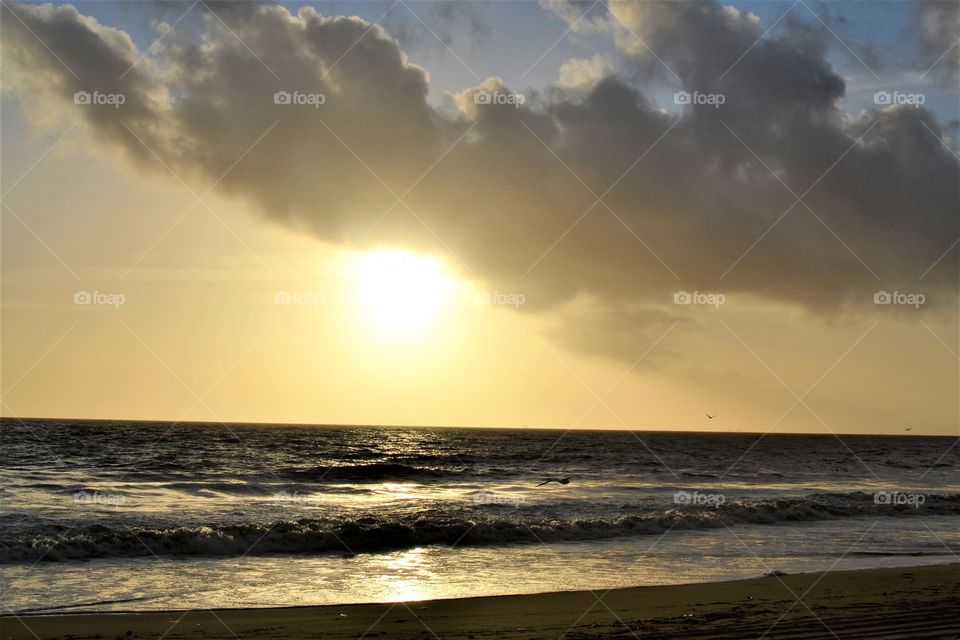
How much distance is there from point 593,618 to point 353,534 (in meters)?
10.7

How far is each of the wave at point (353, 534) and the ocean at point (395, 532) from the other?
0.20ft

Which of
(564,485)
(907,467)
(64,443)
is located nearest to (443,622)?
(564,485)

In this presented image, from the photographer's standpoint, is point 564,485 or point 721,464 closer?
point 564,485

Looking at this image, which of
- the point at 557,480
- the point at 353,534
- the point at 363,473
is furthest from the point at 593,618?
the point at 363,473

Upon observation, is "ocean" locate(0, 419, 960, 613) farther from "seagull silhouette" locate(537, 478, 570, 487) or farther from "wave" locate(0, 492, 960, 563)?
"seagull silhouette" locate(537, 478, 570, 487)

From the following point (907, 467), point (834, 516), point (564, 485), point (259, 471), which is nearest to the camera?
point (834, 516)

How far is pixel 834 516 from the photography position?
1128 inches

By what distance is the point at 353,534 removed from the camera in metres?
20.8

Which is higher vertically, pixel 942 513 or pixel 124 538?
pixel 942 513

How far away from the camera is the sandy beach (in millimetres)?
10414

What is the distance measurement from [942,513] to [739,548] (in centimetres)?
1390

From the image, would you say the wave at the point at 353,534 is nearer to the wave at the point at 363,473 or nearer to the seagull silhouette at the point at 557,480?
the seagull silhouette at the point at 557,480

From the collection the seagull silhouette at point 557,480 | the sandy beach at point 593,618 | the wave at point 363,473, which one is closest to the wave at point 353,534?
the sandy beach at point 593,618

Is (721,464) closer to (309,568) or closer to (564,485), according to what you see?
(564,485)
